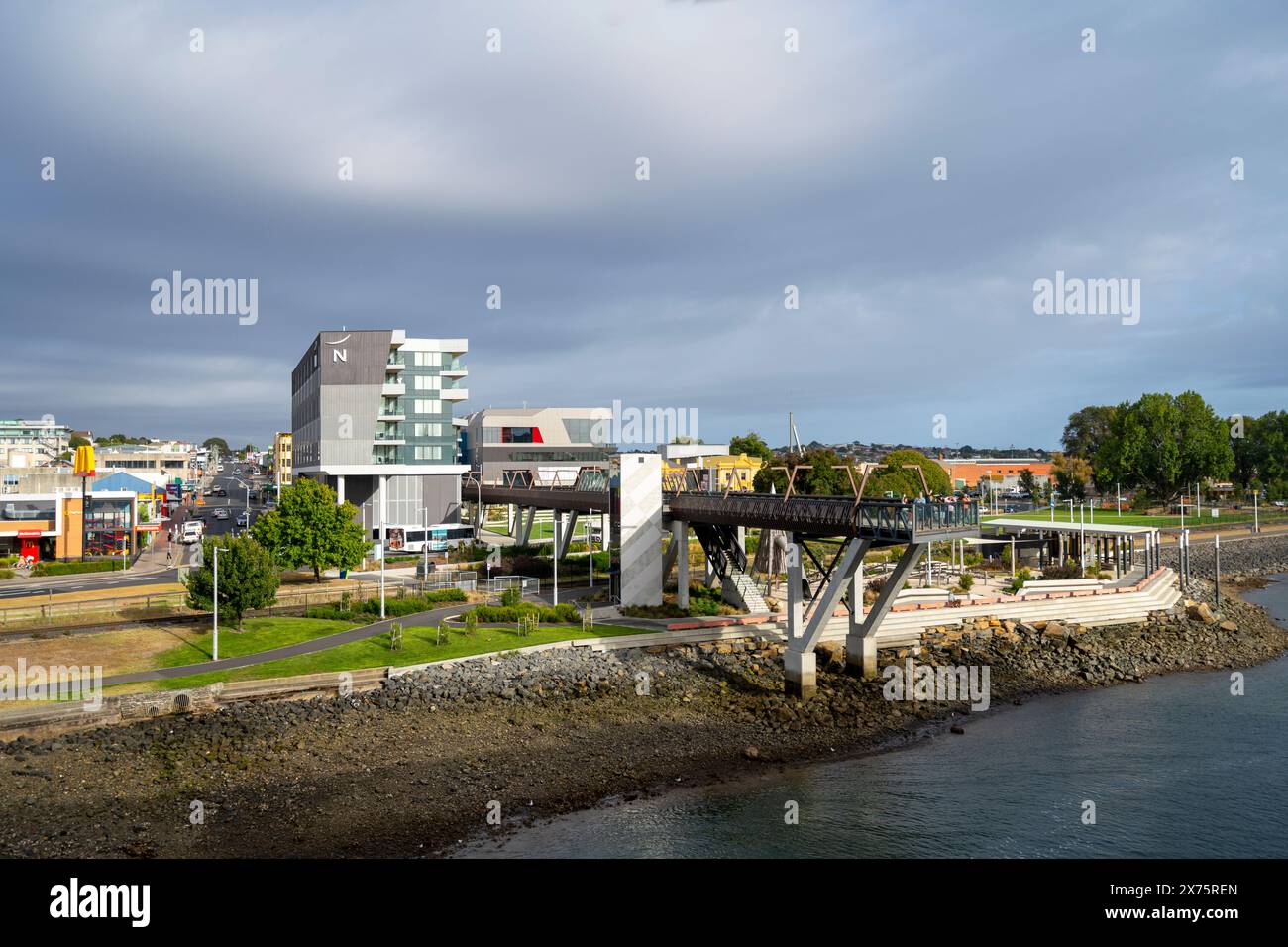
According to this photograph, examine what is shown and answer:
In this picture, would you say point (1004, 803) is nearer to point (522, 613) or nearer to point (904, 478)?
point (522, 613)

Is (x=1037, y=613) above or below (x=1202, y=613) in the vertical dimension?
above

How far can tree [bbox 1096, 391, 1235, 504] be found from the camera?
12519cm

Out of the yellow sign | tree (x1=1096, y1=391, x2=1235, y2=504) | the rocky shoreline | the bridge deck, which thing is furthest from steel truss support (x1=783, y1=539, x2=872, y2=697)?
tree (x1=1096, y1=391, x2=1235, y2=504)

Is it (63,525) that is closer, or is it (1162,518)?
(63,525)

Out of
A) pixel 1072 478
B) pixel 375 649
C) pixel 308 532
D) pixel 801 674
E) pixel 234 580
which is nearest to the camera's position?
pixel 801 674

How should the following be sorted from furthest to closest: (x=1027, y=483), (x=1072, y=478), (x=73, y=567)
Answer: (x=1027, y=483) < (x=1072, y=478) < (x=73, y=567)

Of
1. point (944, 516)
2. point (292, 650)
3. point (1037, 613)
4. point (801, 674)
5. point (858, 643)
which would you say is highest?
point (944, 516)

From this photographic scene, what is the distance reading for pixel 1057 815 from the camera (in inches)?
1066

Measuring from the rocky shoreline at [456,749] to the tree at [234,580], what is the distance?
9780 millimetres

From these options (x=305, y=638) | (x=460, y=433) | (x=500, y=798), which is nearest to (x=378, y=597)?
(x=305, y=638)

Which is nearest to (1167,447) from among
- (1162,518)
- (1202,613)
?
(1162,518)

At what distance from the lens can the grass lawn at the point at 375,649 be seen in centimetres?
3478

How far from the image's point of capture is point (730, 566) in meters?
53.0

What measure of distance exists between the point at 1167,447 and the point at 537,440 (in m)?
97.5
